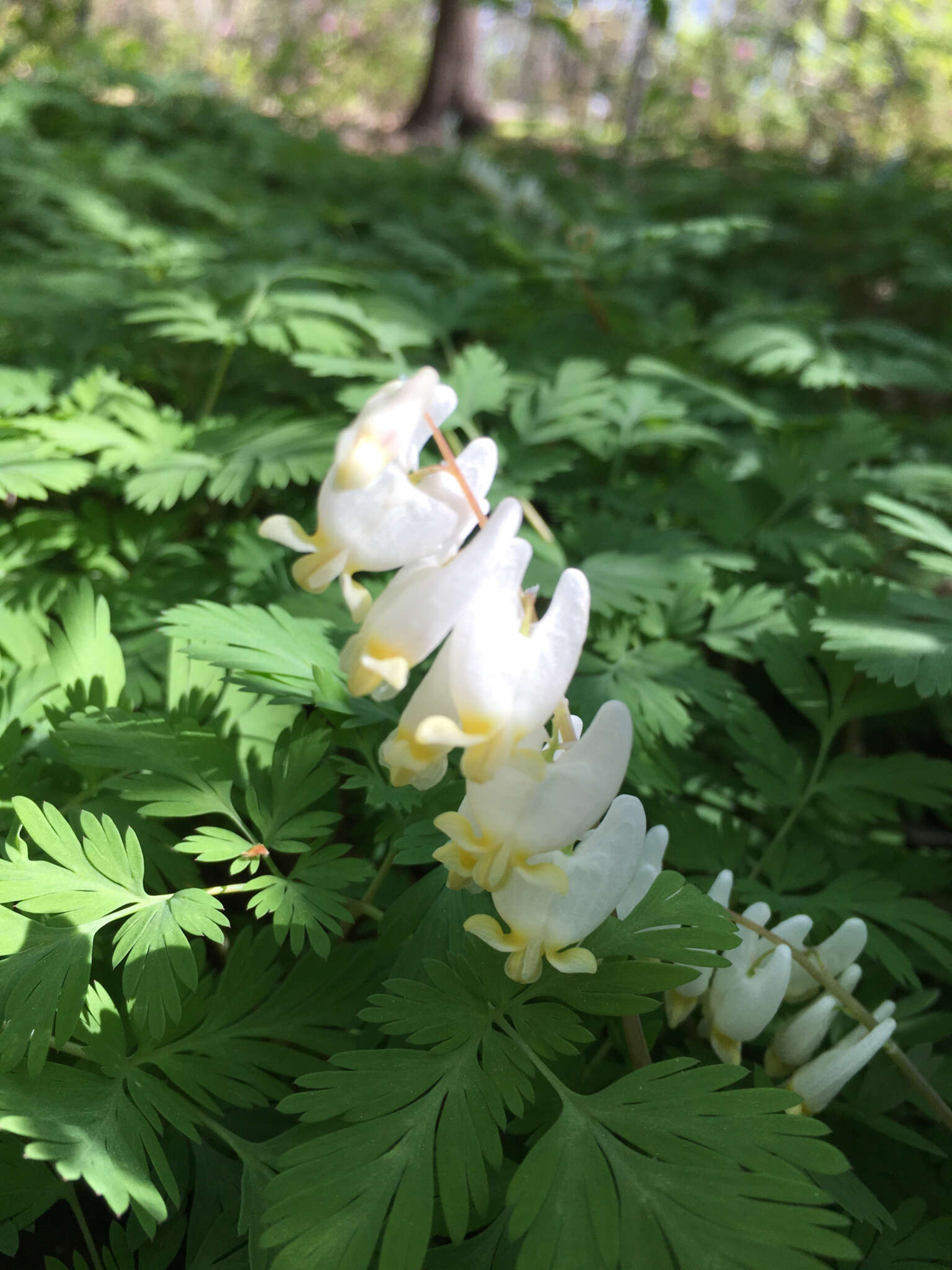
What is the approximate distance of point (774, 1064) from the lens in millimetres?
1140

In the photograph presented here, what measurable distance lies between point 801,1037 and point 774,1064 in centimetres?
8

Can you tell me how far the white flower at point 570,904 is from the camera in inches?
34.1

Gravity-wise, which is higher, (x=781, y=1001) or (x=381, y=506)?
(x=381, y=506)

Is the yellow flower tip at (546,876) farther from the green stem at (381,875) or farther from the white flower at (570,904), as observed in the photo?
the green stem at (381,875)

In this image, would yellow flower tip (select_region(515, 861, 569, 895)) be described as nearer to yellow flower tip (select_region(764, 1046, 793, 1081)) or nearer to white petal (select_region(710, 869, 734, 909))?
white petal (select_region(710, 869, 734, 909))

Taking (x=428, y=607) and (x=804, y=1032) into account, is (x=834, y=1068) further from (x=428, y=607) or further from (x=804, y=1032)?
(x=428, y=607)

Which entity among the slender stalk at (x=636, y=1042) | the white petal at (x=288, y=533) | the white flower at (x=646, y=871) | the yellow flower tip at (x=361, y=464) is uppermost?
the yellow flower tip at (x=361, y=464)

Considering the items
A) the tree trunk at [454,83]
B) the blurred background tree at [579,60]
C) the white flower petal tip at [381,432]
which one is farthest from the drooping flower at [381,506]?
the tree trunk at [454,83]

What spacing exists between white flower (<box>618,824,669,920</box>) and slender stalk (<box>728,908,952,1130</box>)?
0.36ft

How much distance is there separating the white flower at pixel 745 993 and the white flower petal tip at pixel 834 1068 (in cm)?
8

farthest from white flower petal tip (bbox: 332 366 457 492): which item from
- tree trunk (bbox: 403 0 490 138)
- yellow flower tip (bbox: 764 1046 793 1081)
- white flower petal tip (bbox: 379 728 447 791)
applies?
tree trunk (bbox: 403 0 490 138)

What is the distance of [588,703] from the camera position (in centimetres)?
140

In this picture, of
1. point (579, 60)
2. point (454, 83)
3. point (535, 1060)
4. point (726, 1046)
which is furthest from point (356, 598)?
point (579, 60)

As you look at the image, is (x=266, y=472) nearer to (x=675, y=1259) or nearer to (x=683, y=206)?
(x=675, y=1259)
